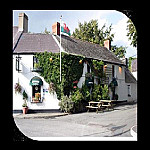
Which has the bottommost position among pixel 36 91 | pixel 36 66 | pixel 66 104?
pixel 66 104

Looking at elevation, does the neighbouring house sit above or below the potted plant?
above

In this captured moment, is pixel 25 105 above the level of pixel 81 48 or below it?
below

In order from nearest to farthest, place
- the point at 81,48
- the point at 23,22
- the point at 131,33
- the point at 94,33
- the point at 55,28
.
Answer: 1. the point at 131,33
2. the point at 23,22
3. the point at 55,28
4. the point at 81,48
5. the point at 94,33

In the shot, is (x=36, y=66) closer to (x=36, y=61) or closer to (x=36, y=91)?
(x=36, y=61)

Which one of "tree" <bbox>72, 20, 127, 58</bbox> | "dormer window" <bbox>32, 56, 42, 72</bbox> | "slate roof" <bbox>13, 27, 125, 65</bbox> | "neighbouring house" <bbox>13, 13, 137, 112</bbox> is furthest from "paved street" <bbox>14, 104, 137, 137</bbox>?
"tree" <bbox>72, 20, 127, 58</bbox>

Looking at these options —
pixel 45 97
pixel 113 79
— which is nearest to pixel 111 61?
pixel 113 79

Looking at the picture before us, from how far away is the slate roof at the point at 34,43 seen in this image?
11909 millimetres

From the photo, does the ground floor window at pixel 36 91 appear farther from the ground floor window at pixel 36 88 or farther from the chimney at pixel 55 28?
the chimney at pixel 55 28

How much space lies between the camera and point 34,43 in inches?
492

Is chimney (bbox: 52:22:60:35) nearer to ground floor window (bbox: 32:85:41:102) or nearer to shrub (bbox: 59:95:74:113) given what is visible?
ground floor window (bbox: 32:85:41:102)

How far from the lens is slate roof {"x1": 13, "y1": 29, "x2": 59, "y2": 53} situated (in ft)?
39.1

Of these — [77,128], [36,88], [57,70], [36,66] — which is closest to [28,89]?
[36,88]
